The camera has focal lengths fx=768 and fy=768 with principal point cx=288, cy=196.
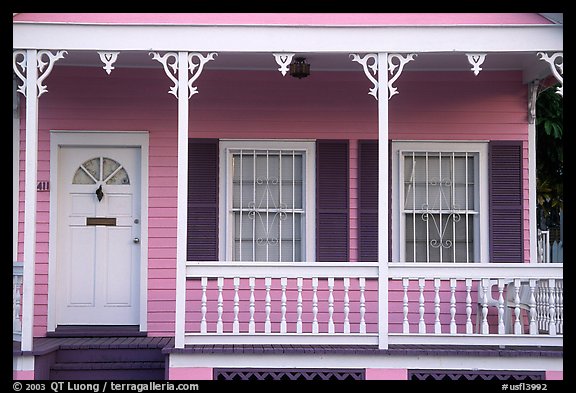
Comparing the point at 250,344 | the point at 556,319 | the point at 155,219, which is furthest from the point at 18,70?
the point at 556,319

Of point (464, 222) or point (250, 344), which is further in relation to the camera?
point (464, 222)

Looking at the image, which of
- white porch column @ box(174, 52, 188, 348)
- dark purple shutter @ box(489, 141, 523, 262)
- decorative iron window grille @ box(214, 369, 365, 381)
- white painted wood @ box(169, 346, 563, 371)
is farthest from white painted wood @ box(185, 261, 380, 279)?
dark purple shutter @ box(489, 141, 523, 262)

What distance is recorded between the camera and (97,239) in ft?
28.0

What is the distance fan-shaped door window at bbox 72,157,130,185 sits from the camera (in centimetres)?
860

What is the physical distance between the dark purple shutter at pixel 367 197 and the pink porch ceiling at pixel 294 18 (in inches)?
63.3

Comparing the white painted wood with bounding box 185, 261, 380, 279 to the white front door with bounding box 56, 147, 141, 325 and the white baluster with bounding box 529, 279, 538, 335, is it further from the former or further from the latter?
the white front door with bounding box 56, 147, 141, 325

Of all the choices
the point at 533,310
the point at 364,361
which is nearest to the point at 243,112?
the point at 364,361

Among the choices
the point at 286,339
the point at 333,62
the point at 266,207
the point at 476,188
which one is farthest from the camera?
the point at 476,188

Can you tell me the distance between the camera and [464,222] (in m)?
8.72

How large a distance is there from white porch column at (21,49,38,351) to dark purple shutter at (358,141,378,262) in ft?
11.6

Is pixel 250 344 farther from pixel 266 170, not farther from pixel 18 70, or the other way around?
pixel 18 70

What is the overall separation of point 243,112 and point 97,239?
2.16 metres

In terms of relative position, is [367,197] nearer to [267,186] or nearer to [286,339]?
[267,186]
